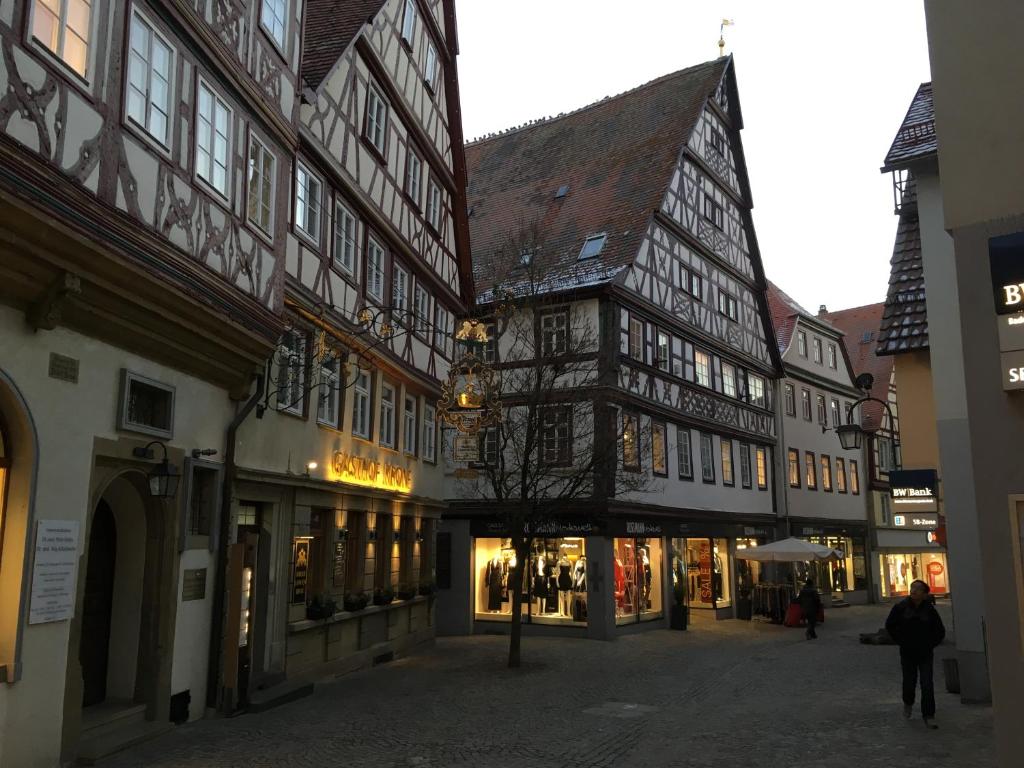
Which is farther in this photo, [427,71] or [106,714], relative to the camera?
[427,71]

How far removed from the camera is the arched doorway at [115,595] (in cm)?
991

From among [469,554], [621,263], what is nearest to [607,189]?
[621,263]

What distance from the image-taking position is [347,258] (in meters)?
Result: 15.0

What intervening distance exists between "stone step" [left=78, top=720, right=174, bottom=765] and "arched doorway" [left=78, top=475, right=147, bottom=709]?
0.39 metres

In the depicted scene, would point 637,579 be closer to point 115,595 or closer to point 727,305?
point 727,305

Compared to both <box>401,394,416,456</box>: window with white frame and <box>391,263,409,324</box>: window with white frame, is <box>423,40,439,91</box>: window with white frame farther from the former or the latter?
<box>401,394,416,456</box>: window with white frame

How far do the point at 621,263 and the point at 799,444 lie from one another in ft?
46.0

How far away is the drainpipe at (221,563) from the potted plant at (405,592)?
6.63 m

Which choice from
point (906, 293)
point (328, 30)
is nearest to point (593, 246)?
point (906, 293)

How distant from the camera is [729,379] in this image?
96.2 feet

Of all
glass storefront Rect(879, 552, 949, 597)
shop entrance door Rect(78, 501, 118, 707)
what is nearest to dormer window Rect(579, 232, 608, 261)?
shop entrance door Rect(78, 501, 118, 707)

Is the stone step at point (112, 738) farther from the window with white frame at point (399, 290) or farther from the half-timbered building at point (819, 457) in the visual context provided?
the half-timbered building at point (819, 457)

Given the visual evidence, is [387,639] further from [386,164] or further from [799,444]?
[799,444]

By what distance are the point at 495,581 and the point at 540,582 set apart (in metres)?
1.22
